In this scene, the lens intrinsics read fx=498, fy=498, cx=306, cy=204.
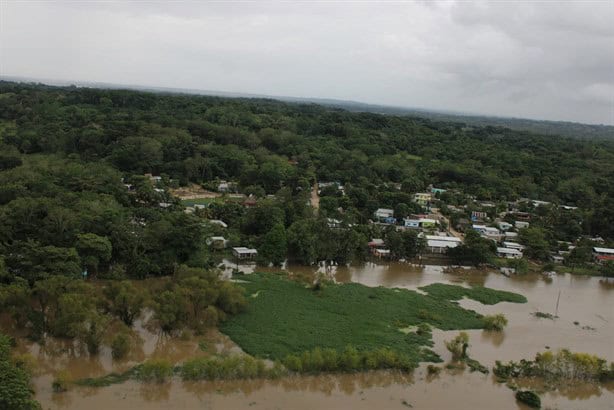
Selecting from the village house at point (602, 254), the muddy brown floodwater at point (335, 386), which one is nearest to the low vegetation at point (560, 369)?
the muddy brown floodwater at point (335, 386)

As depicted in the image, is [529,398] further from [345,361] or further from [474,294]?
[474,294]

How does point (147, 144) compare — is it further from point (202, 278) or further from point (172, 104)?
point (172, 104)

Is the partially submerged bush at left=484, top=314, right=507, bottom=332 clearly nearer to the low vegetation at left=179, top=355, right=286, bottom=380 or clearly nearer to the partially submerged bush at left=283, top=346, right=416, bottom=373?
the partially submerged bush at left=283, top=346, right=416, bottom=373

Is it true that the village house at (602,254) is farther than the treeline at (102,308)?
Yes

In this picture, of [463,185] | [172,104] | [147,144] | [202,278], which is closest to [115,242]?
[202,278]

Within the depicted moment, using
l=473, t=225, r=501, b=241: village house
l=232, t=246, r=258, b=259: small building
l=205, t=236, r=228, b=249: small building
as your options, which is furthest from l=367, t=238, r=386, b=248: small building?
l=473, t=225, r=501, b=241: village house

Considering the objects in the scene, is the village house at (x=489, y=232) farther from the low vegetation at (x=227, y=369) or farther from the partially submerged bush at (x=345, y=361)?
the low vegetation at (x=227, y=369)
